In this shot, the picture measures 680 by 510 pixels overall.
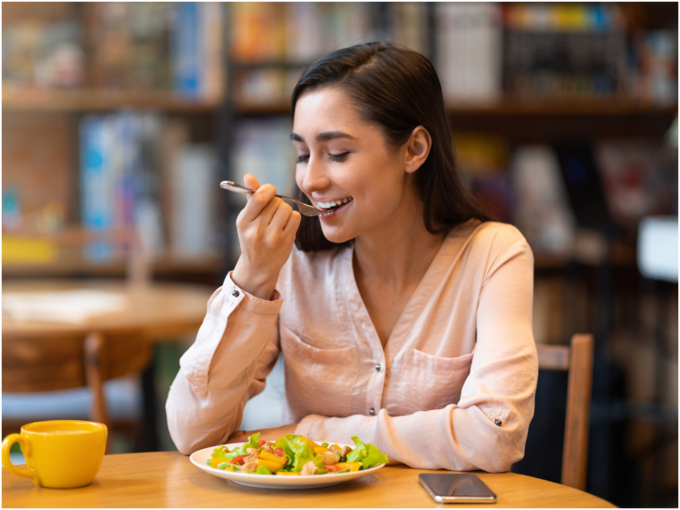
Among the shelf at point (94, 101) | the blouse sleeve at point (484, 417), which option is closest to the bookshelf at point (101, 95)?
the shelf at point (94, 101)

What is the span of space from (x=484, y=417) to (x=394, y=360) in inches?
9.1

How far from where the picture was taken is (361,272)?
128 cm

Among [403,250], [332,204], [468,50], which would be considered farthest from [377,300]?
[468,50]

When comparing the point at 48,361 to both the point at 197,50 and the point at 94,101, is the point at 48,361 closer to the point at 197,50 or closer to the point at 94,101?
the point at 94,101

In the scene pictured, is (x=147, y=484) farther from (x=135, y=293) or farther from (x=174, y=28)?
(x=174, y=28)

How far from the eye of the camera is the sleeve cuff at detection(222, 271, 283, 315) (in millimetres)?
979

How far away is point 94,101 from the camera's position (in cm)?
260

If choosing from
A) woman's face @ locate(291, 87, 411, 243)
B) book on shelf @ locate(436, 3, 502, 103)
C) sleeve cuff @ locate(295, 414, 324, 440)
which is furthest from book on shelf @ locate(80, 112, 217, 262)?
sleeve cuff @ locate(295, 414, 324, 440)

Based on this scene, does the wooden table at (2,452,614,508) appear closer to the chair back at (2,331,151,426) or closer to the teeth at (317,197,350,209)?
the teeth at (317,197,350,209)

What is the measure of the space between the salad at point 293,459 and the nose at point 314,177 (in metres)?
0.41

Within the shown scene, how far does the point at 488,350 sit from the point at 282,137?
1785 millimetres

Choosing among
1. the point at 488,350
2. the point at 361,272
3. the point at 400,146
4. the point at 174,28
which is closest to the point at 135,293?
the point at 174,28

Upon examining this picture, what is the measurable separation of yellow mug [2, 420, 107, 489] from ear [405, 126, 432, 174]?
0.65 m

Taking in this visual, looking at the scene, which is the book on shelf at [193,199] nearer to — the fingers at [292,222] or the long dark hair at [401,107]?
the long dark hair at [401,107]
